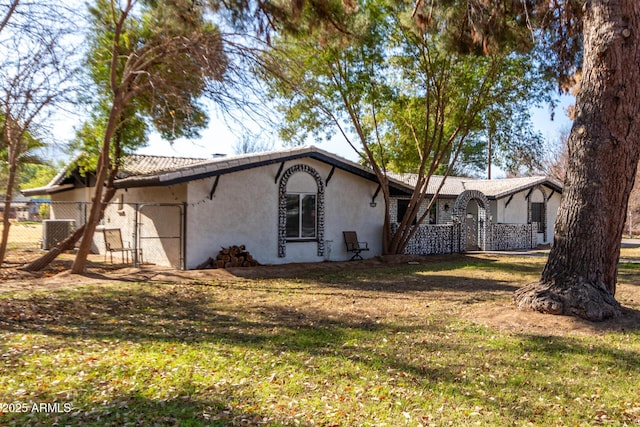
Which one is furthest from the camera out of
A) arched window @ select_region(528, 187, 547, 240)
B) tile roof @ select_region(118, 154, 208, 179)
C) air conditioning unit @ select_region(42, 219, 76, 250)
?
arched window @ select_region(528, 187, 547, 240)

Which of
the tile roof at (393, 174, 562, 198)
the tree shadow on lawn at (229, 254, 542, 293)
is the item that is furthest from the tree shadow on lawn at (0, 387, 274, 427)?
the tile roof at (393, 174, 562, 198)

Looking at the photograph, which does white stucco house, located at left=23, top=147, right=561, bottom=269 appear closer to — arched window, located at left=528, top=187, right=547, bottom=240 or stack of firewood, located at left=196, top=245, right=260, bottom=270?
stack of firewood, located at left=196, top=245, right=260, bottom=270

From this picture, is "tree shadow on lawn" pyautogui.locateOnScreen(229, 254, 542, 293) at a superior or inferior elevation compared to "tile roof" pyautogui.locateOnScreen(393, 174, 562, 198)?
inferior

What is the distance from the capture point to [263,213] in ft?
45.6

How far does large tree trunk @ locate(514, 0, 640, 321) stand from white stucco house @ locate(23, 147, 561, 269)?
26.4 feet

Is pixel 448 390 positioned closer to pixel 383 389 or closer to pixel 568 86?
pixel 383 389

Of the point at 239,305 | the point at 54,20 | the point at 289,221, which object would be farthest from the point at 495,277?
the point at 54,20

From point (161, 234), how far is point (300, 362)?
369 inches

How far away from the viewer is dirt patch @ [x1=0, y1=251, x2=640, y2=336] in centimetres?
679

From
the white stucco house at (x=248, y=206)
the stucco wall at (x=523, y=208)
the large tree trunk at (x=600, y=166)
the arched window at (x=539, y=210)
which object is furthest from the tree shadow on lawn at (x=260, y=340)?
the arched window at (x=539, y=210)

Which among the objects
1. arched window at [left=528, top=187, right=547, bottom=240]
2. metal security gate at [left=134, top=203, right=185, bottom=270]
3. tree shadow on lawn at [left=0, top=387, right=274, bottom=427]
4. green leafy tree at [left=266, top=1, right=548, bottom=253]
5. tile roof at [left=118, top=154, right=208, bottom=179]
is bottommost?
tree shadow on lawn at [left=0, top=387, right=274, bottom=427]

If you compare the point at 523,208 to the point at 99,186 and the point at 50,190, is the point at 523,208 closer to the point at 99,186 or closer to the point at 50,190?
the point at 99,186

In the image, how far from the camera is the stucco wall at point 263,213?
12.8 meters

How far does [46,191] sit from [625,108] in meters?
19.7
